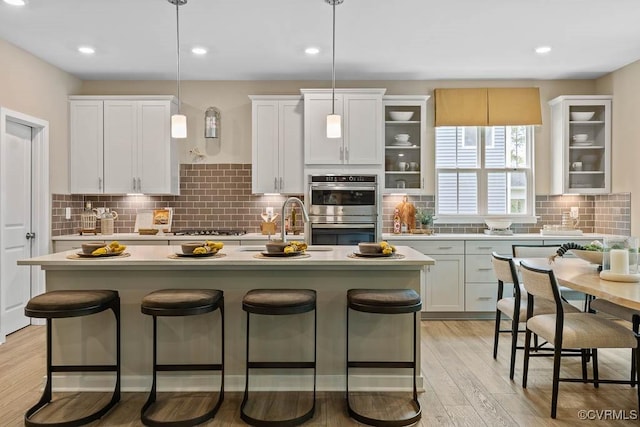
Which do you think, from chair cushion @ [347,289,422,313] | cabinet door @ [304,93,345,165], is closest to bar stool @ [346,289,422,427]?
chair cushion @ [347,289,422,313]

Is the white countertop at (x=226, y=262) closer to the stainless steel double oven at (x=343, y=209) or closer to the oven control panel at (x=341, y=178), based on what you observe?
the stainless steel double oven at (x=343, y=209)

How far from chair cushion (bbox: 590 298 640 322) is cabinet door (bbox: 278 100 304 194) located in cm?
312

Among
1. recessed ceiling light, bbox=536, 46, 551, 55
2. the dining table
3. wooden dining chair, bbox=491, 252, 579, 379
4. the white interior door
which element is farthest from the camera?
recessed ceiling light, bbox=536, 46, 551, 55

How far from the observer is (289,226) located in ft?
18.0

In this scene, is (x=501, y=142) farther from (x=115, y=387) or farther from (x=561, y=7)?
(x=115, y=387)

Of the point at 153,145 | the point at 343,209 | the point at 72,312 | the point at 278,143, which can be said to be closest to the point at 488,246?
the point at 343,209

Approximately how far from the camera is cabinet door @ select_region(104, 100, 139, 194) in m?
5.43

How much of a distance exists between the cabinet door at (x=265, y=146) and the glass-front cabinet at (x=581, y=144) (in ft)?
10.8

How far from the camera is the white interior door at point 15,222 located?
4434 mm

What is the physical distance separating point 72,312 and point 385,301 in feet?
5.77

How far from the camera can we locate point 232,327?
3.17 meters

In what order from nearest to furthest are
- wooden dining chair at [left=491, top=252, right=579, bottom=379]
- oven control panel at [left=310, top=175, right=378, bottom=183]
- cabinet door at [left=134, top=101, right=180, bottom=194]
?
wooden dining chair at [left=491, top=252, right=579, bottom=379] < oven control panel at [left=310, top=175, right=378, bottom=183] < cabinet door at [left=134, top=101, right=180, bottom=194]

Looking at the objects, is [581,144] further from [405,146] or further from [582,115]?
[405,146]

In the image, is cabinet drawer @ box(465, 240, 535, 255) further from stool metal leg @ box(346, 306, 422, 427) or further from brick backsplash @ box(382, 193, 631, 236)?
stool metal leg @ box(346, 306, 422, 427)
